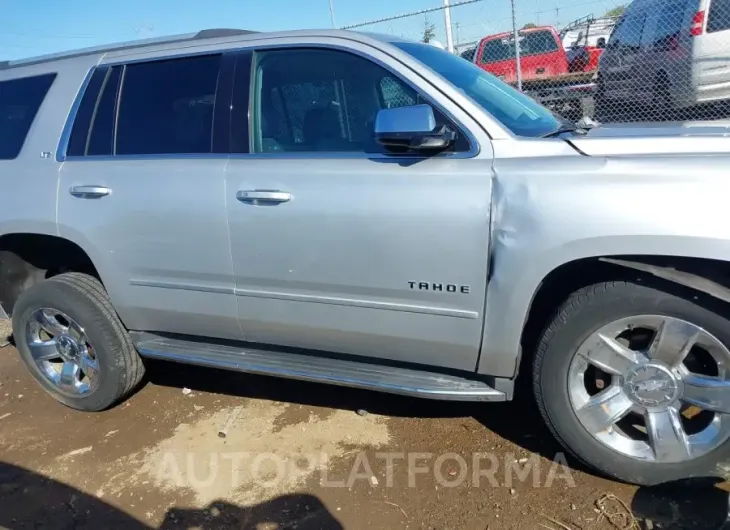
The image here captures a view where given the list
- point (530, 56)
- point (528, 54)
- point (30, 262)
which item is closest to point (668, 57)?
point (530, 56)

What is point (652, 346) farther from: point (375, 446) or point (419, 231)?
point (375, 446)

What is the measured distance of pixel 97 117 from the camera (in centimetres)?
334

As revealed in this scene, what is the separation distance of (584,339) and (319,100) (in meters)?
1.66

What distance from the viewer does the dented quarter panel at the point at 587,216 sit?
216 cm

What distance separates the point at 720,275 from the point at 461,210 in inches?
40.2

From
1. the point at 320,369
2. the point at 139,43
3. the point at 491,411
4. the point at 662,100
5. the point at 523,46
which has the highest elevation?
the point at 139,43

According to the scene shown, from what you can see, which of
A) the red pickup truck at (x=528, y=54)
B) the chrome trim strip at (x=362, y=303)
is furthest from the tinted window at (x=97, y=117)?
the red pickup truck at (x=528, y=54)

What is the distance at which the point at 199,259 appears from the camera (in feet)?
9.96

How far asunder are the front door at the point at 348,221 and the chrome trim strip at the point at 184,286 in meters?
0.11

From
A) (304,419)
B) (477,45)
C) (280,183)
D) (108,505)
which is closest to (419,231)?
(280,183)

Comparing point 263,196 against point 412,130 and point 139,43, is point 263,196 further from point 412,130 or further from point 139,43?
point 139,43

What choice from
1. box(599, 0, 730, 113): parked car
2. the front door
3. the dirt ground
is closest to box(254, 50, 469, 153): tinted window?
the front door

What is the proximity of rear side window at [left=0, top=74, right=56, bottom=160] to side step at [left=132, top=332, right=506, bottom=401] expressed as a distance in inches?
51.4

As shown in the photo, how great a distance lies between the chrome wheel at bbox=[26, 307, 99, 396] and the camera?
3568mm
